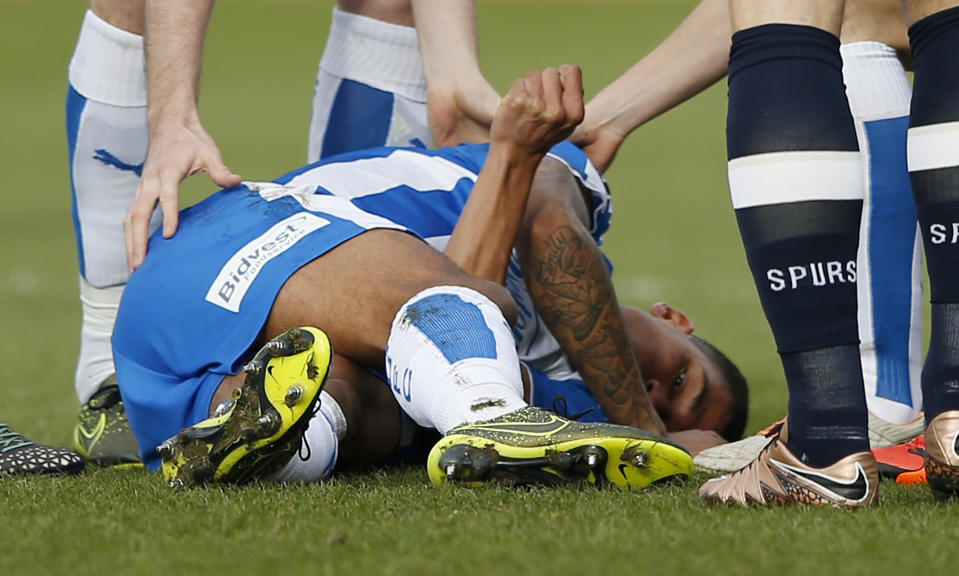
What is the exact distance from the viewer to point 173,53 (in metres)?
2.92

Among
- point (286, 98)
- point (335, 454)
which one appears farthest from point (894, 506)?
point (286, 98)

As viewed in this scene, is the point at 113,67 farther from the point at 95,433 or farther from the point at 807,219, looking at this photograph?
the point at 807,219

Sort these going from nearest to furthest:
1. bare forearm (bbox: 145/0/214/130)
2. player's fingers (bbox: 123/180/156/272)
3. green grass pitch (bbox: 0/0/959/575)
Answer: green grass pitch (bbox: 0/0/959/575) < player's fingers (bbox: 123/180/156/272) < bare forearm (bbox: 145/0/214/130)

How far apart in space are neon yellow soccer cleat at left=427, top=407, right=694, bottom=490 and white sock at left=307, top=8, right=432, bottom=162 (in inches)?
77.6

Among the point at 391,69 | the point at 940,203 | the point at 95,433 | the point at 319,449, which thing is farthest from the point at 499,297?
the point at 391,69

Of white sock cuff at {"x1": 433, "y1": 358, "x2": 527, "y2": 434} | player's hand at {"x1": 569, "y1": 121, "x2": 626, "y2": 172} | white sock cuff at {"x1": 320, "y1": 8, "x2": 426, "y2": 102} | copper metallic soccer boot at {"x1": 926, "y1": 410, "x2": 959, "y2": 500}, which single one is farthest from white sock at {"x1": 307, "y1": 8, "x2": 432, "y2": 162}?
copper metallic soccer boot at {"x1": 926, "y1": 410, "x2": 959, "y2": 500}

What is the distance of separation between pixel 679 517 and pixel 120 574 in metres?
0.80

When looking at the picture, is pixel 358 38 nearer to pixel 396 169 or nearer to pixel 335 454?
pixel 396 169

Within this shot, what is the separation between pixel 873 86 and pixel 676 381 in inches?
36.5

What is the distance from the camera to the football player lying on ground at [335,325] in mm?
2098

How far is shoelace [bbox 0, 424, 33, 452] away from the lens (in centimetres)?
262

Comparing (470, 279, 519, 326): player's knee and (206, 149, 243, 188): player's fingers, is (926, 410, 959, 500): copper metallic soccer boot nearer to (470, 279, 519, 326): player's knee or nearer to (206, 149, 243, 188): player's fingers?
(470, 279, 519, 326): player's knee

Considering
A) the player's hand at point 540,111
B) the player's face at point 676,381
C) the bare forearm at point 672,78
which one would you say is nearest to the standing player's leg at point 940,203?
the player's hand at point 540,111

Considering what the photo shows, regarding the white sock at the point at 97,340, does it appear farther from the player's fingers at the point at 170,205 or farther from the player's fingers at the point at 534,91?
the player's fingers at the point at 534,91
